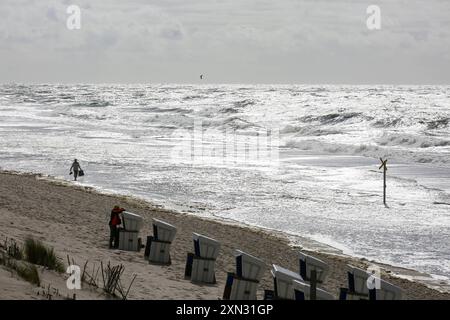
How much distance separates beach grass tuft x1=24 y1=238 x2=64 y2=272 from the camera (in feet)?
32.1

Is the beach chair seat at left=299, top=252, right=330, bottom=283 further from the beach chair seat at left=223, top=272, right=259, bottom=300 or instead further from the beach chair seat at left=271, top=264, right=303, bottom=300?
the beach chair seat at left=271, top=264, right=303, bottom=300

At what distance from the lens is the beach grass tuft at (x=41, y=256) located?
9.77 m

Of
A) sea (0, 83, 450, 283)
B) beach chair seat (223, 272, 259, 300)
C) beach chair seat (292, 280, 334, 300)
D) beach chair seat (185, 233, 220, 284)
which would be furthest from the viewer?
sea (0, 83, 450, 283)

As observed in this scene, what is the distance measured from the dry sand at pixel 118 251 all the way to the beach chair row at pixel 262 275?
30cm

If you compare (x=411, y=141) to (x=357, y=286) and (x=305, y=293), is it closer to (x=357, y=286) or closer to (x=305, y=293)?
(x=357, y=286)

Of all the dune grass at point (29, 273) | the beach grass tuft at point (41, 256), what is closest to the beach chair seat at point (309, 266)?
the beach grass tuft at point (41, 256)

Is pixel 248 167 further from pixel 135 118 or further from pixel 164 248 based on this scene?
pixel 135 118

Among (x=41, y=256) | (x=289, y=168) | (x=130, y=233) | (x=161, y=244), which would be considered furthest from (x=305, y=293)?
(x=289, y=168)

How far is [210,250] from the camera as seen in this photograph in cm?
1152

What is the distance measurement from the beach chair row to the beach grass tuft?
2.52m

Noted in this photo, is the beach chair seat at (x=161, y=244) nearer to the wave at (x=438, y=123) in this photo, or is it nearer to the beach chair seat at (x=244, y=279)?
the beach chair seat at (x=244, y=279)

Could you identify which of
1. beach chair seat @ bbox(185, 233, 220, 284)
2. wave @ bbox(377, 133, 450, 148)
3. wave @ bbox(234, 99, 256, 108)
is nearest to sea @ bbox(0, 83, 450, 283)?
wave @ bbox(377, 133, 450, 148)

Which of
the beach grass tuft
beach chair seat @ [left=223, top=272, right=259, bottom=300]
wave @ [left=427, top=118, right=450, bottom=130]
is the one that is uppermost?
wave @ [left=427, top=118, right=450, bottom=130]
